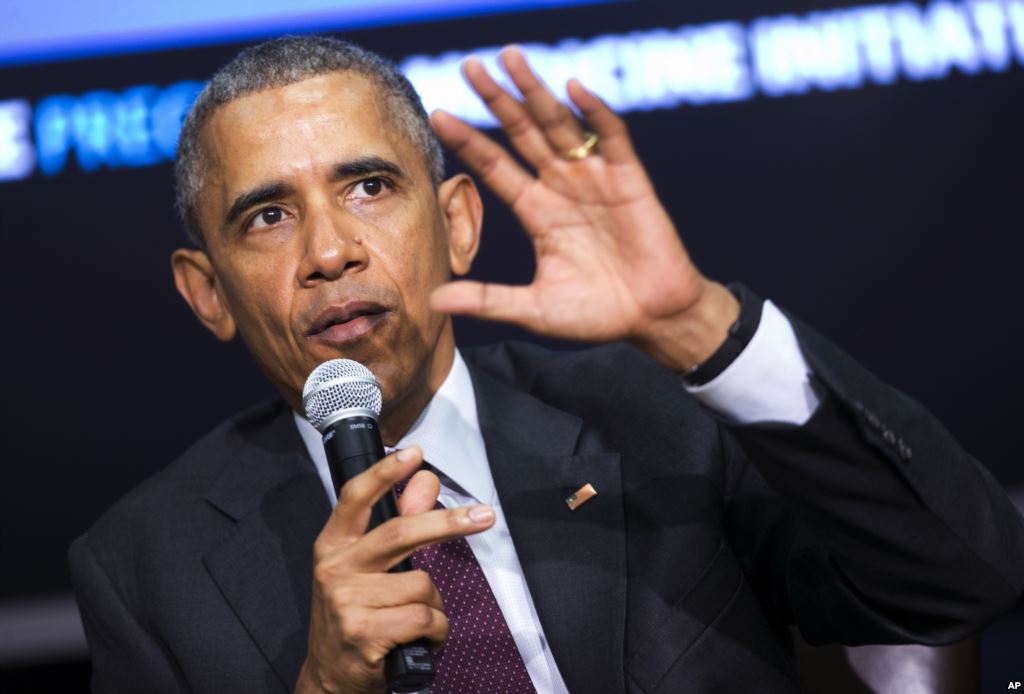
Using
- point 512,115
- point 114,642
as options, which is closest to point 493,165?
point 512,115

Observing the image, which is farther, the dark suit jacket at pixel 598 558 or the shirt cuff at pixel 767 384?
the dark suit jacket at pixel 598 558

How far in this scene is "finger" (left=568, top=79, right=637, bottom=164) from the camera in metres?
1.62

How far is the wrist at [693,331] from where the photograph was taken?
1.71 metres

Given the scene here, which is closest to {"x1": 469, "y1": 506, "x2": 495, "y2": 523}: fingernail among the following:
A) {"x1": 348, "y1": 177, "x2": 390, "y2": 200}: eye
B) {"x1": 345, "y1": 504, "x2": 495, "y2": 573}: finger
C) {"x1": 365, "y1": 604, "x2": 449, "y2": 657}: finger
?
{"x1": 345, "y1": 504, "x2": 495, "y2": 573}: finger

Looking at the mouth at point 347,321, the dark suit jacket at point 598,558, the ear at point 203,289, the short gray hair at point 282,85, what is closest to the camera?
the dark suit jacket at point 598,558

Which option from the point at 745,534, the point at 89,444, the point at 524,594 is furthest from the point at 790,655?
the point at 89,444

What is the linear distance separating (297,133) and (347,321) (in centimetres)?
35

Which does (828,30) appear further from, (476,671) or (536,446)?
(476,671)

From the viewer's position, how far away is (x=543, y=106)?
1702 millimetres

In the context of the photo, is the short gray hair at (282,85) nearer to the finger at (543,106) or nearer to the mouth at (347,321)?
the mouth at (347,321)

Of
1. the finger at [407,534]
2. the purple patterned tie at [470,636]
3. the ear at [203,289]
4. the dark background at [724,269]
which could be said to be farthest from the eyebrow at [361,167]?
the dark background at [724,269]

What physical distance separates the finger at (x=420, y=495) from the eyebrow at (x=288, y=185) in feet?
2.15

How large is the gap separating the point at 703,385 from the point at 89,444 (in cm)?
236

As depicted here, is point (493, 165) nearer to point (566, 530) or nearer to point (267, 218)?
point (267, 218)
